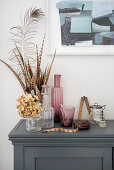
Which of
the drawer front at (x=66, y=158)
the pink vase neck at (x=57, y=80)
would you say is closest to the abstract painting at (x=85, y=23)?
the pink vase neck at (x=57, y=80)

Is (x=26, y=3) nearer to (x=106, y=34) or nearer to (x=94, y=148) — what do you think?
(x=106, y=34)

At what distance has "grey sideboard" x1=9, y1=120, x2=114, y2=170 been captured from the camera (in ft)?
4.19

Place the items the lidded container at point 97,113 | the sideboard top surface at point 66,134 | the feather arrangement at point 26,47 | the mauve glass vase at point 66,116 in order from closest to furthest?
the sideboard top surface at point 66,134
the mauve glass vase at point 66,116
the lidded container at point 97,113
the feather arrangement at point 26,47

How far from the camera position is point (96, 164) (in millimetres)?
1295

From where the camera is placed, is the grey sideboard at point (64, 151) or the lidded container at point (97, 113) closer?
the grey sideboard at point (64, 151)

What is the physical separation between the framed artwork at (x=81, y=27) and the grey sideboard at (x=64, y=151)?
76 cm

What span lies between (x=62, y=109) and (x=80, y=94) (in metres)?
0.34

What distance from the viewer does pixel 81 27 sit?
1711mm

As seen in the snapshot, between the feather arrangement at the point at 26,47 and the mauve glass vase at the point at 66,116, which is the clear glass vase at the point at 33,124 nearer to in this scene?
the mauve glass vase at the point at 66,116

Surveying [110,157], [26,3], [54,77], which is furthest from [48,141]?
[26,3]

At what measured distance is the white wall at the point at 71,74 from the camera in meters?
1.73

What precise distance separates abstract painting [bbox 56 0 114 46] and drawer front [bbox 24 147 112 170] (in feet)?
2.98

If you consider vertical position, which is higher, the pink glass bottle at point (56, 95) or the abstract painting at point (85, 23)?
the abstract painting at point (85, 23)

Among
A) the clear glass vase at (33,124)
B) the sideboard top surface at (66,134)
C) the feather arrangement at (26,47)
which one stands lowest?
the sideboard top surface at (66,134)
